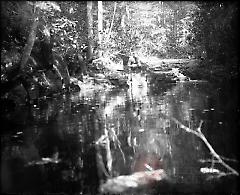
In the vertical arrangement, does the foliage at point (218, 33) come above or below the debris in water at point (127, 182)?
above

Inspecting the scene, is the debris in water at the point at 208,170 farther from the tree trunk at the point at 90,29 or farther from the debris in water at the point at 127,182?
the tree trunk at the point at 90,29

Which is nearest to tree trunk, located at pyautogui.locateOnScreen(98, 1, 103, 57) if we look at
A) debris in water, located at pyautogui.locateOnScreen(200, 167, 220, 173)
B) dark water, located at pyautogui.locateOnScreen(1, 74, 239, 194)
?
dark water, located at pyautogui.locateOnScreen(1, 74, 239, 194)

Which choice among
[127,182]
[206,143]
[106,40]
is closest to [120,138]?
[127,182]

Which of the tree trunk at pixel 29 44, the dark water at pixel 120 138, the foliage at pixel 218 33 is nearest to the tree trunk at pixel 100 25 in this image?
the dark water at pixel 120 138

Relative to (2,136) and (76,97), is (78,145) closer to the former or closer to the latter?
(76,97)

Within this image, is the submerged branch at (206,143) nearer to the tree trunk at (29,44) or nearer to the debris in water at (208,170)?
the debris in water at (208,170)

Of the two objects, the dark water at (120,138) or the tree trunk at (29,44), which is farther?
the tree trunk at (29,44)

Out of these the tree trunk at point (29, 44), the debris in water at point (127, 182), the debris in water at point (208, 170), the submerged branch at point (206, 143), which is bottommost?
the debris in water at point (127, 182)
